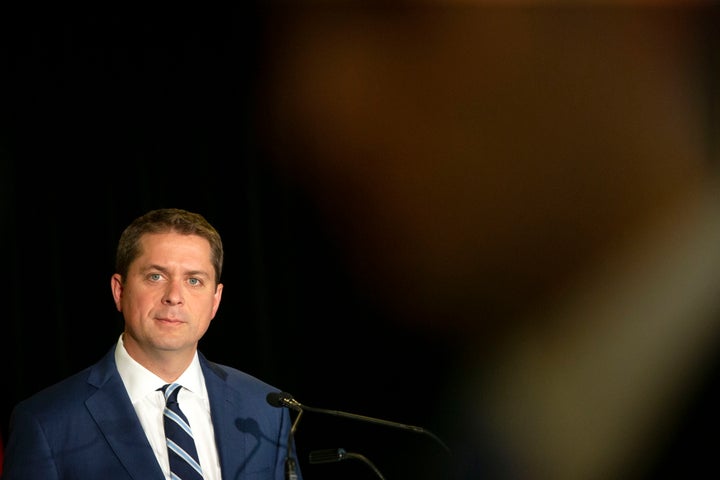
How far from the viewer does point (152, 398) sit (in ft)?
8.89

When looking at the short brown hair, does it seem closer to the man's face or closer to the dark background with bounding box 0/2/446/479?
the man's face

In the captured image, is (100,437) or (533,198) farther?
(533,198)

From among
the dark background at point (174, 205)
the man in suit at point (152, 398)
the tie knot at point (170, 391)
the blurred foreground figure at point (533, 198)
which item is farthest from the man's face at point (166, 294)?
the blurred foreground figure at point (533, 198)

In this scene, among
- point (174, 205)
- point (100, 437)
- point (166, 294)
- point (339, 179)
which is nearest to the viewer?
point (100, 437)

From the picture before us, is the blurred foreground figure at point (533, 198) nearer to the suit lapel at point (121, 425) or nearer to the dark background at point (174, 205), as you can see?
the dark background at point (174, 205)

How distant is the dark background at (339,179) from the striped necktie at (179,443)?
4.20ft

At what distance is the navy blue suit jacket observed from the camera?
8.18ft

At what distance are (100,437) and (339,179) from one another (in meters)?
1.94

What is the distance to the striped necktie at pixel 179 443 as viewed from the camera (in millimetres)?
2580

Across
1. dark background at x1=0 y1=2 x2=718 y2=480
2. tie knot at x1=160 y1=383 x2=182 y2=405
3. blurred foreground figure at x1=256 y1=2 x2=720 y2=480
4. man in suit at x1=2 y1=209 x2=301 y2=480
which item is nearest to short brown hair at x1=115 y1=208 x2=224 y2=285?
man in suit at x1=2 y1=209 x2=301 y2=480

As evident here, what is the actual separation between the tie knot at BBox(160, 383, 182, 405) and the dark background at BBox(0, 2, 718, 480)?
1238mm

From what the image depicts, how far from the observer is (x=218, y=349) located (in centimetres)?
400

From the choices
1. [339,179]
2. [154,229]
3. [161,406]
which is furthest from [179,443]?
[339,179]

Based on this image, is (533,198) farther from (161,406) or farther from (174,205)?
(161,406)
